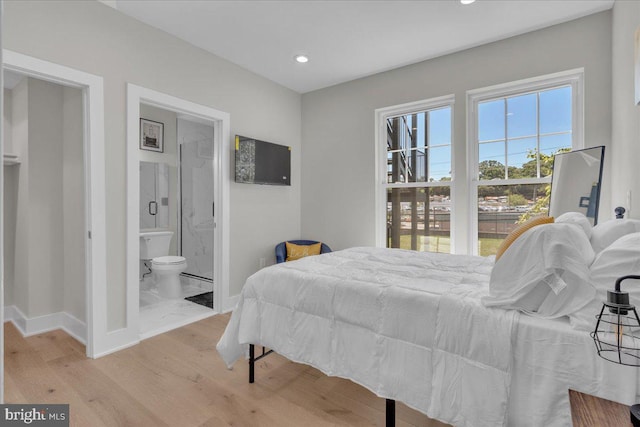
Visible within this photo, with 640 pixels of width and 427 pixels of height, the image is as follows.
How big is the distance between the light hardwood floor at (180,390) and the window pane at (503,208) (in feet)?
6.81

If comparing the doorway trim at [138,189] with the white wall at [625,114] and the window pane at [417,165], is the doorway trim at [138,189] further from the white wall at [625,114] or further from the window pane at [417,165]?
the white wall at [625,114]

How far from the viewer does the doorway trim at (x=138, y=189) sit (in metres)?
2.84

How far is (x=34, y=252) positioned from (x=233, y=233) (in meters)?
1.80

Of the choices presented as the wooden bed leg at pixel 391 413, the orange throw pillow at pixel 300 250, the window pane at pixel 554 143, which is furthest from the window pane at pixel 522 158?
the wooden bed leg at pixel 391 413

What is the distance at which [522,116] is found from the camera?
3.25m

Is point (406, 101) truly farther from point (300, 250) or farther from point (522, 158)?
point (300, 250)

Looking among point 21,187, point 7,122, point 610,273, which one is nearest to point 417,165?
point 610,273

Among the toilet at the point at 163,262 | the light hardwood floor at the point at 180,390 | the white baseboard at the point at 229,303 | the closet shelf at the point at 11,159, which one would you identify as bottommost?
the light hardwood floor at the point at 180,390

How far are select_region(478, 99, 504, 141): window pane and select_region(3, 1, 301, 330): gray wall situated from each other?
2.32 meters

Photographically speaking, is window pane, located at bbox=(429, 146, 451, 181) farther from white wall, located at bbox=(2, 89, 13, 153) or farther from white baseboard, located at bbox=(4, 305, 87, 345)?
white wall, located at bbox=(2, 89, 13, 153)

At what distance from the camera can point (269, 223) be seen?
424cm

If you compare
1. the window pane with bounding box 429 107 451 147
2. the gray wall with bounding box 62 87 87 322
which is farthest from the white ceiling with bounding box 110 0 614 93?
the gray wall with bounding box 62 87 87 322

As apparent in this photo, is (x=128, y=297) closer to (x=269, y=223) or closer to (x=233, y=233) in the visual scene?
(x=233, y=233)

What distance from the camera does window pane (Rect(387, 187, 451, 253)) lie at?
12.0ft
